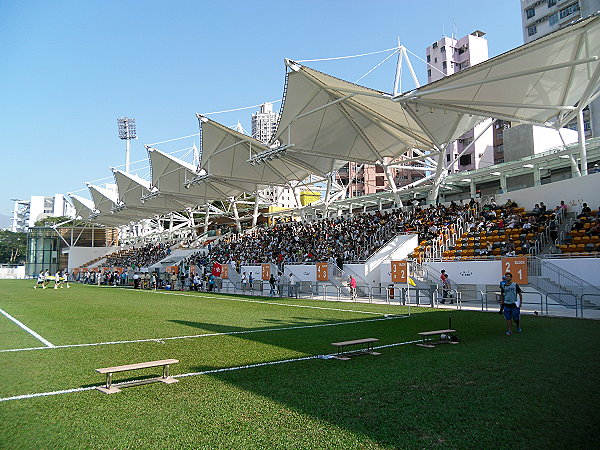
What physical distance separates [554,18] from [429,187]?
135 feet

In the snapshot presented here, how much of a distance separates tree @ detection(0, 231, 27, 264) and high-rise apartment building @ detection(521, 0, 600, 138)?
107013 millimetres

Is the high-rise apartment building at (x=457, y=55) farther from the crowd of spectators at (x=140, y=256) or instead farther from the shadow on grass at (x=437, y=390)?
the shadow on grass at (x=437, y=390)

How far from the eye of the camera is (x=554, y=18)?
61.2m

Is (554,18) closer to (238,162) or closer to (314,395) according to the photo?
(238,162)

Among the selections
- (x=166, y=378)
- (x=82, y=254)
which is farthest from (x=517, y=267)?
(x=82, y=254)

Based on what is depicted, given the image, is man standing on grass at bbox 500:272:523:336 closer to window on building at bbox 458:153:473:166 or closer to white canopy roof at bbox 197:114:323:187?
white canopy roof at bbox 197:114:323:187

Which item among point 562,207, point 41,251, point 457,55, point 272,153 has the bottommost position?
point 562,207

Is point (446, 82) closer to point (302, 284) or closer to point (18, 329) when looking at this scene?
point (302, 284)

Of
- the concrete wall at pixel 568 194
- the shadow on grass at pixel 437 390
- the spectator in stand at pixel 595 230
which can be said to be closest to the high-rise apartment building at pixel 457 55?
the concrete wall at pixel 568 194

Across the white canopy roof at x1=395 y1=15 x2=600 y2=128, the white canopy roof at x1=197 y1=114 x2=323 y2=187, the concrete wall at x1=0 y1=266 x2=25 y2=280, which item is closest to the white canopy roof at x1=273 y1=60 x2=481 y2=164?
the white canopy roof at x1=395 y1=15 x2=600 y2=128

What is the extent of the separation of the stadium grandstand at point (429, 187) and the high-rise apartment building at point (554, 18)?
1903 cm

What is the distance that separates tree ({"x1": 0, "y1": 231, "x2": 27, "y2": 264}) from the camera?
331 feet

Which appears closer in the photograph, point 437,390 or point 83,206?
point 437,390

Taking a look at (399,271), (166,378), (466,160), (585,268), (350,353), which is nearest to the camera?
(166,378)
